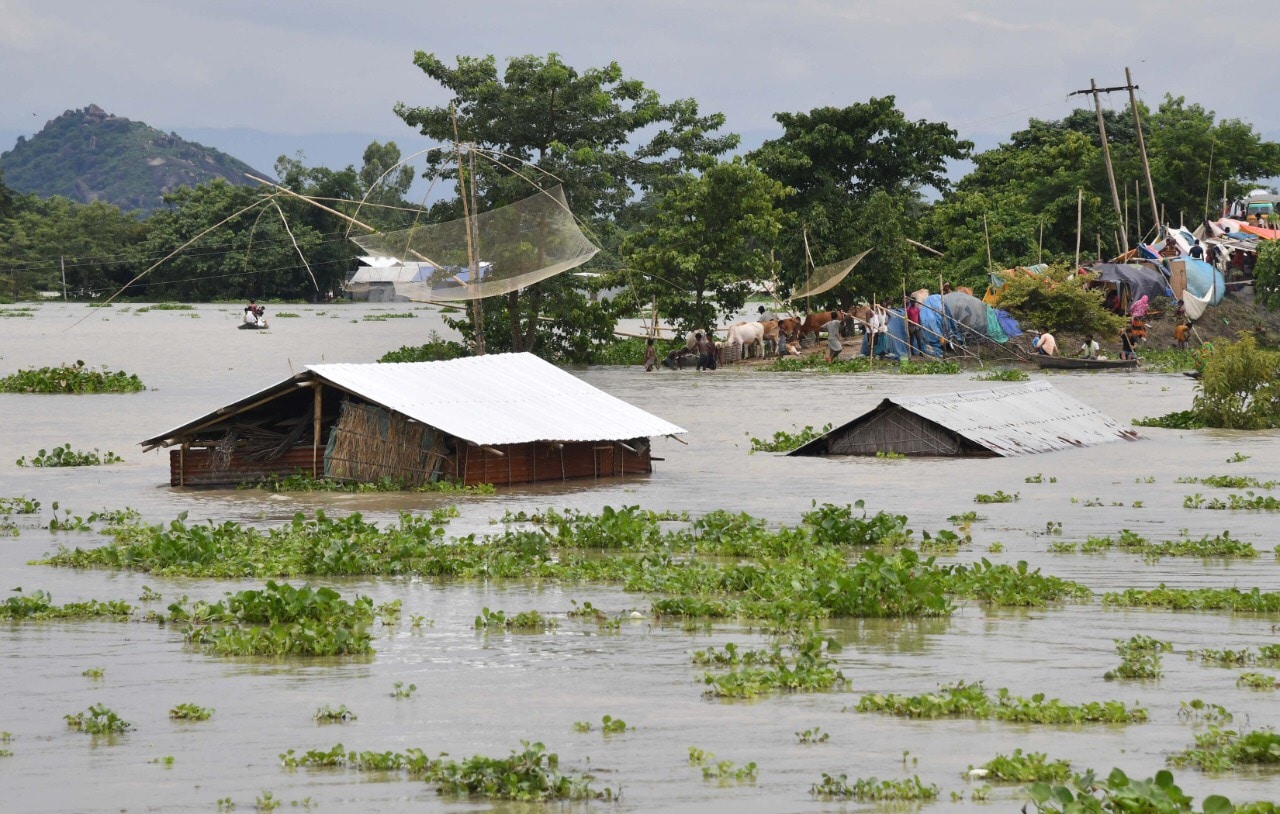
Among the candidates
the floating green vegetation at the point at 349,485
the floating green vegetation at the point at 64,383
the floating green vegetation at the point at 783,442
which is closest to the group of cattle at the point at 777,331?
the floating green vegetation at the point at 64,383

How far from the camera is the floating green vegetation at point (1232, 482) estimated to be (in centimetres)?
1742

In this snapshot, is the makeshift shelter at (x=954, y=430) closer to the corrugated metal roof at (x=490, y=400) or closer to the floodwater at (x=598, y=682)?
the corrugated metal roof at (x=490, y=400)

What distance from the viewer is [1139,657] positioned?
8.06 metres

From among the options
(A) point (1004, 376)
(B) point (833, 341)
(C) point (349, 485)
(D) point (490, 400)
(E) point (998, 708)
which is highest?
(B) point (833, 341)

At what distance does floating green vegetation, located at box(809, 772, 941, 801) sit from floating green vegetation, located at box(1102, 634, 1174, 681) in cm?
224

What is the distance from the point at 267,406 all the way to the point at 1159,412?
52.5 ft

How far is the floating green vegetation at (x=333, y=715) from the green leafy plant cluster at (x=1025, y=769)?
273 cm

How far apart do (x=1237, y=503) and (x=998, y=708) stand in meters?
9.61

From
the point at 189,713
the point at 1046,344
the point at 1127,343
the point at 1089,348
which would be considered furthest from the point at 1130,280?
the point at 189,713

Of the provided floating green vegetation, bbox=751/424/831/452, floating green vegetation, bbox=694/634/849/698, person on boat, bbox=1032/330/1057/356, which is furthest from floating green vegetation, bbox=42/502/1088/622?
person on boat, bbox=1032/330/1057/356

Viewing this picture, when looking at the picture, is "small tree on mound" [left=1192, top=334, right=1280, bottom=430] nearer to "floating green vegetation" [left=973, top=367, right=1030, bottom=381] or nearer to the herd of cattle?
"floating green vegetation" [left=973, top=367, right=1030, bottom=381]

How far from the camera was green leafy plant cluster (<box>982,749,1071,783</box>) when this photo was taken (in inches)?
232

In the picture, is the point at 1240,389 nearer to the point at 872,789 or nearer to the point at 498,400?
the point at 498,400

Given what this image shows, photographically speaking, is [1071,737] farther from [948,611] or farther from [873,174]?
[873,174]
